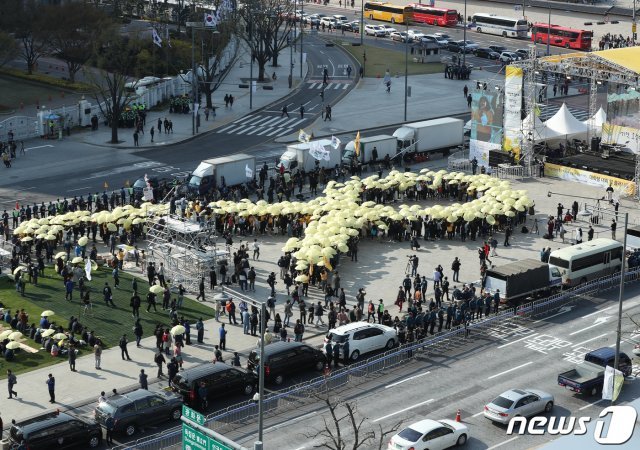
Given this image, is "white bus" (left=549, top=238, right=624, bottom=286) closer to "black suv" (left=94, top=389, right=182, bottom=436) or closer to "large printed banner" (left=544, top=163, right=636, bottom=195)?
"large printed banner" (left=544, top=163, right=636, bottom=195)

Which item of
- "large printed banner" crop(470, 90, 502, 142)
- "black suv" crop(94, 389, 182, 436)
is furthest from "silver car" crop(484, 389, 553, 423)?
"large printed banner" crop(470, 90, 502, 142)

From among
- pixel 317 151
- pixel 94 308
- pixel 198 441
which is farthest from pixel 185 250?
pixel 198 441

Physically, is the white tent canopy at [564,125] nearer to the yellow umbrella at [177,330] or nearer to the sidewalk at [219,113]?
the sidewalk at [219,113]

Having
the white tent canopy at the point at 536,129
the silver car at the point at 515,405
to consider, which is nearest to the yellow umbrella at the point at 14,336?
the silver car at the point at 515,405

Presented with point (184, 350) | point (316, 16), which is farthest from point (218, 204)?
point (316, 16)

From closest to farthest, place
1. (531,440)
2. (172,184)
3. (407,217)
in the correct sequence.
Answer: (531,440)
(407,217)
(172,184)

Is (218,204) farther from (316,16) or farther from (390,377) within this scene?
(316,16)
